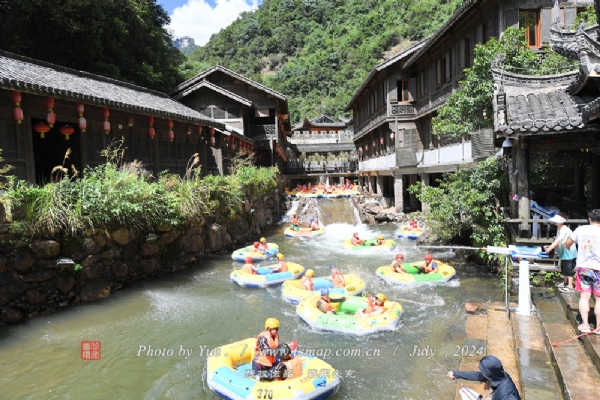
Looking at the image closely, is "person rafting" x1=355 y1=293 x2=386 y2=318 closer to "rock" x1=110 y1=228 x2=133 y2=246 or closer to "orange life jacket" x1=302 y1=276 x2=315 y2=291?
"orange life jacket" x1=302 y1=276 x2=315 y2=291

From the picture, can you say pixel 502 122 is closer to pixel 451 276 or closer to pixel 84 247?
pixel 451 276

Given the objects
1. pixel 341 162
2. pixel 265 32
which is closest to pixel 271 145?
pixel 341 162

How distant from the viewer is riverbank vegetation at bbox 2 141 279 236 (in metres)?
9.10

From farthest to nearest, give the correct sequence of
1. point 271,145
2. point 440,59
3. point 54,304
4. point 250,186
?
point 271,145, point 440,59, point 250,186, point 54,304

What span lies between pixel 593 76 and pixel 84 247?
437 inches

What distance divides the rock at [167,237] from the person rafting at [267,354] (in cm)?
732

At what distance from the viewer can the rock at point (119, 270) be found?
437 inches

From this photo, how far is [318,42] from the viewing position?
3546 inches

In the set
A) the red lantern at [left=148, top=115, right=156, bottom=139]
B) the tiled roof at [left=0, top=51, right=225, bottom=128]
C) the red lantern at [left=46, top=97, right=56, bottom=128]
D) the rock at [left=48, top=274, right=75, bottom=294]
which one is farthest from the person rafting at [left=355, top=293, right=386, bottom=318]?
the red lantern at [left=148, top=115, right=156, bottom=139]

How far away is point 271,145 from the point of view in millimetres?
28531

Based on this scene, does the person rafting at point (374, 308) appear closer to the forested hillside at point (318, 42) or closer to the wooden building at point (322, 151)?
→ the wooden building at point (322, 151)

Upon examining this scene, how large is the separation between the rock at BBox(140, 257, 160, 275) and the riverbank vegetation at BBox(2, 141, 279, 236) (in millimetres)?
1054

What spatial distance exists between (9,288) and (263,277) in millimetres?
6349

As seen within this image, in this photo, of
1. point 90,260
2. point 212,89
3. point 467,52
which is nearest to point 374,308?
point 90,260
